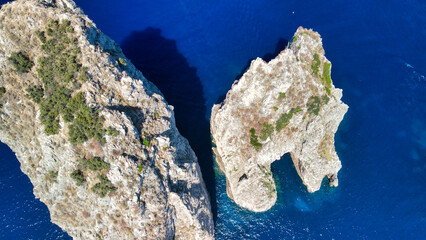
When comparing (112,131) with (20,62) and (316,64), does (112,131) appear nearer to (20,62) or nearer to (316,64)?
(20,62)

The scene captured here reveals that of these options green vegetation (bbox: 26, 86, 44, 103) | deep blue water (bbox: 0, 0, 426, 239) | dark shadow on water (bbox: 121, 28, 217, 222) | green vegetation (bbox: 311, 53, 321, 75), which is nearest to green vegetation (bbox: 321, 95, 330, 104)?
green vegetation (bbox: 311, 53, 321, 75)

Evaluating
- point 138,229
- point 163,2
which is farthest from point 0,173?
point 163,2

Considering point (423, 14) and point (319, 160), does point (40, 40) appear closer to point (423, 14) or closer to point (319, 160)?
point (319, 160)

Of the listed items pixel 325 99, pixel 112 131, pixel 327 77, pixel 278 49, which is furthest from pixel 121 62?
pixel 327 77

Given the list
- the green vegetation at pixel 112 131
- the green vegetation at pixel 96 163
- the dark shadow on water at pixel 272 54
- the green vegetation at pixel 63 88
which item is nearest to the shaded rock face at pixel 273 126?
the dark shadow on water at pixel 272 54

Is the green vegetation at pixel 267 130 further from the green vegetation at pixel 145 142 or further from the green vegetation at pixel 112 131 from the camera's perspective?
the green vegetation at pixel 112 131

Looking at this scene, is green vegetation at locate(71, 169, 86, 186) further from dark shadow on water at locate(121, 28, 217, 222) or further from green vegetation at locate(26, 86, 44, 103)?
dark shadow on water at locate(121, 28, 217, 222)
